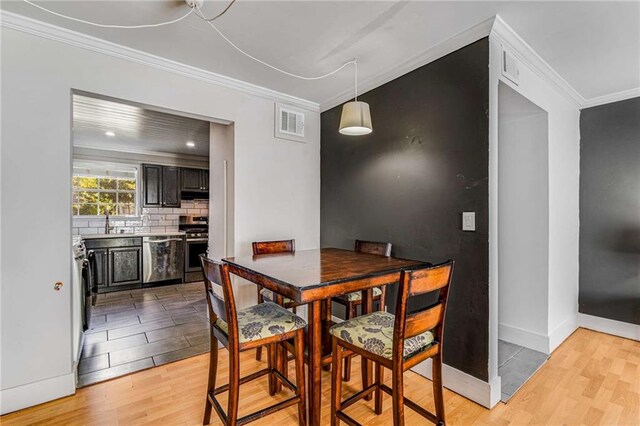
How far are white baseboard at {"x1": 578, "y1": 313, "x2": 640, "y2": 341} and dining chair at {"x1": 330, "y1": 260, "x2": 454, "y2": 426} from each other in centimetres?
278

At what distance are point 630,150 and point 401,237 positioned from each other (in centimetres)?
257

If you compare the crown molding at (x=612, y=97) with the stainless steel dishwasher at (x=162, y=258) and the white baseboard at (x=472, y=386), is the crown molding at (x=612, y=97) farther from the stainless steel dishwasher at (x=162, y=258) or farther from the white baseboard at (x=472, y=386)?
the stainless steel dishwasher at (x=162, y=258)

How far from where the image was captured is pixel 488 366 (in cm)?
195

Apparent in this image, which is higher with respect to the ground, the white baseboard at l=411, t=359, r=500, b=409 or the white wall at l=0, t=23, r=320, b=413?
the white wall at l=0, t=23, r=320, b=413

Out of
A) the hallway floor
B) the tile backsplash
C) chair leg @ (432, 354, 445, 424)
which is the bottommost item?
the hallway floor

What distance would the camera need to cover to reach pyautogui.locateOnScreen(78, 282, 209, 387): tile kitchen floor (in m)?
2.45

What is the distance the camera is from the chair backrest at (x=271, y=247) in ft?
8.63

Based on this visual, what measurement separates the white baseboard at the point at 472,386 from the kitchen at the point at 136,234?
208 cm

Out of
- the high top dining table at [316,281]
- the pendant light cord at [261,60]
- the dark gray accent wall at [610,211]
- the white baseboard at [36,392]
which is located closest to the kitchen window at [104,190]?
the white baseboard at [36,392]

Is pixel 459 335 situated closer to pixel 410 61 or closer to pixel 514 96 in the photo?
pixel 514 96

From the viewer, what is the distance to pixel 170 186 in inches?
215

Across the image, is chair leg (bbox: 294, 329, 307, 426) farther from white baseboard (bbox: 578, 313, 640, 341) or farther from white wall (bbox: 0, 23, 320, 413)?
white baseboard (bbox: 578, 313, 640, 341)

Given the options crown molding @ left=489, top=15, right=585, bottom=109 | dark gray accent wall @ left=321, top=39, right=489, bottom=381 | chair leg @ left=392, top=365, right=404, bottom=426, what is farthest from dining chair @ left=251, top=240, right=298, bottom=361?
crown molding @ left=489, top=15, right=585, bottom=109

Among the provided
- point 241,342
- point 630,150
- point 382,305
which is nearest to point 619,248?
point 630,150
